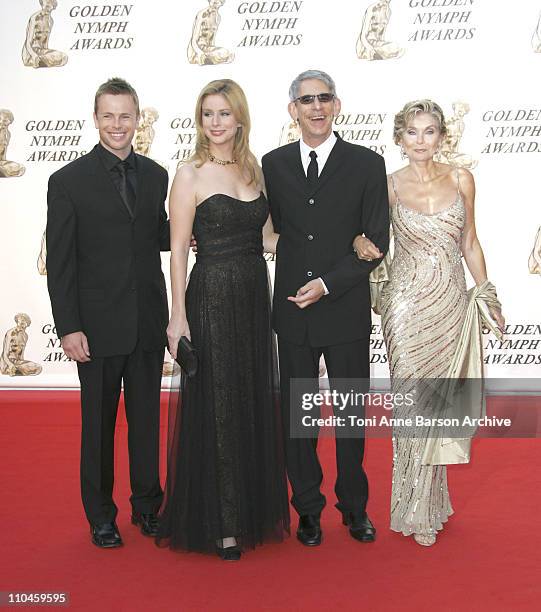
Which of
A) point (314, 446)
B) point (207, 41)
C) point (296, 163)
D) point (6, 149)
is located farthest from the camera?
point (6, 149)

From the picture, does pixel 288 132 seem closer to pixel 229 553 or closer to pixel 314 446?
pixel 314 446

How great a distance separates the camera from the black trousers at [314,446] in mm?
3420

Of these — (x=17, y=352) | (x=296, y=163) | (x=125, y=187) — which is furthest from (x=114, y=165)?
(x=17, y=352)

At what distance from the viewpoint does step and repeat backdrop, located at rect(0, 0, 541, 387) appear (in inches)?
227

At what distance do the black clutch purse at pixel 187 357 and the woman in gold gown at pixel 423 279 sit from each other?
28.9 inches

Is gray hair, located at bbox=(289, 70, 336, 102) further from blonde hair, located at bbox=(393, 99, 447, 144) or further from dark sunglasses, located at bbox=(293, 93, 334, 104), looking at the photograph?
blonde hair, located at bbox=(393, 99, 447, 144)

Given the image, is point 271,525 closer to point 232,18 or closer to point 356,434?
point 356,434

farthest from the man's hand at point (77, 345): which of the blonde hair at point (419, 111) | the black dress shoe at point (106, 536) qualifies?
the blonde hair at point (419, 111)

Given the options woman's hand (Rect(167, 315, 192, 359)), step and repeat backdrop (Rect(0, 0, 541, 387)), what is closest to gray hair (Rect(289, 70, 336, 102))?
woman's hand (Rect(167, 315, 192, 359))

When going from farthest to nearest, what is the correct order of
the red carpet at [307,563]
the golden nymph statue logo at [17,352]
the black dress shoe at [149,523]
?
1. the golden nymph statue logo at [17,352]
2. the black dress shoe at [149,523]
3. the red carpet at [307,563]

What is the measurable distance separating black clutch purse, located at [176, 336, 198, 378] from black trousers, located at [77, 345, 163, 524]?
1.02 ft

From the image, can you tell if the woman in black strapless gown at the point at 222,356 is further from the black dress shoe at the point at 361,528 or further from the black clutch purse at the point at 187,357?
the black dress shoe at the point at 361,528

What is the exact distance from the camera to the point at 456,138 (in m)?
5.81

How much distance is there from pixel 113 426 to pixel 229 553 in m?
0.69
